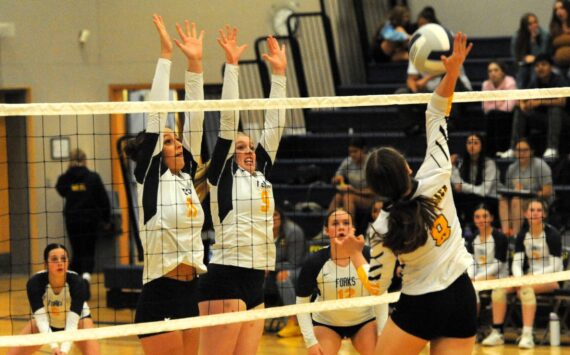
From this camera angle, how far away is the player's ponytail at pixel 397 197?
201 inches

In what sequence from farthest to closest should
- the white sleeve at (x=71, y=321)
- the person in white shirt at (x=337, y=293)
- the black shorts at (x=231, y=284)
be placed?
1. the white sleeve at (x=71, y=321)
2. the person in white shirt at (x=337, y=293)
3. the black shorts at (x=231, y=284)

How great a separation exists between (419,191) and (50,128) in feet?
37.1

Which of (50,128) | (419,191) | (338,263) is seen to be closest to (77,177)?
(50,128)

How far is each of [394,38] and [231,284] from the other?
27.7ft

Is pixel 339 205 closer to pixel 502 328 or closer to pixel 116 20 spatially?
pixel 502 328

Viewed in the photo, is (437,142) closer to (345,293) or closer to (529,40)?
(345,293)

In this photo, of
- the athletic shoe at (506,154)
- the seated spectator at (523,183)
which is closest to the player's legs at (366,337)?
the seated spectator at (523,183)

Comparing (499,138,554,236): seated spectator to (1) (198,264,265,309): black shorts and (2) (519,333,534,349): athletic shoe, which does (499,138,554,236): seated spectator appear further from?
(1) (198,264,265,309): black shorts

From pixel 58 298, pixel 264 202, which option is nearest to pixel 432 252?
pixel 264 202

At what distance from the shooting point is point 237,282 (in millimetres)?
6531

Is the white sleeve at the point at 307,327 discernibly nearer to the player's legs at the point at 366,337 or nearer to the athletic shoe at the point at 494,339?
the player's legs at the point at 366,337

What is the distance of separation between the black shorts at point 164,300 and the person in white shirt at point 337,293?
1.06 meters

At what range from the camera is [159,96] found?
646 cm

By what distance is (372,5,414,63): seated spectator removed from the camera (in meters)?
14.3
